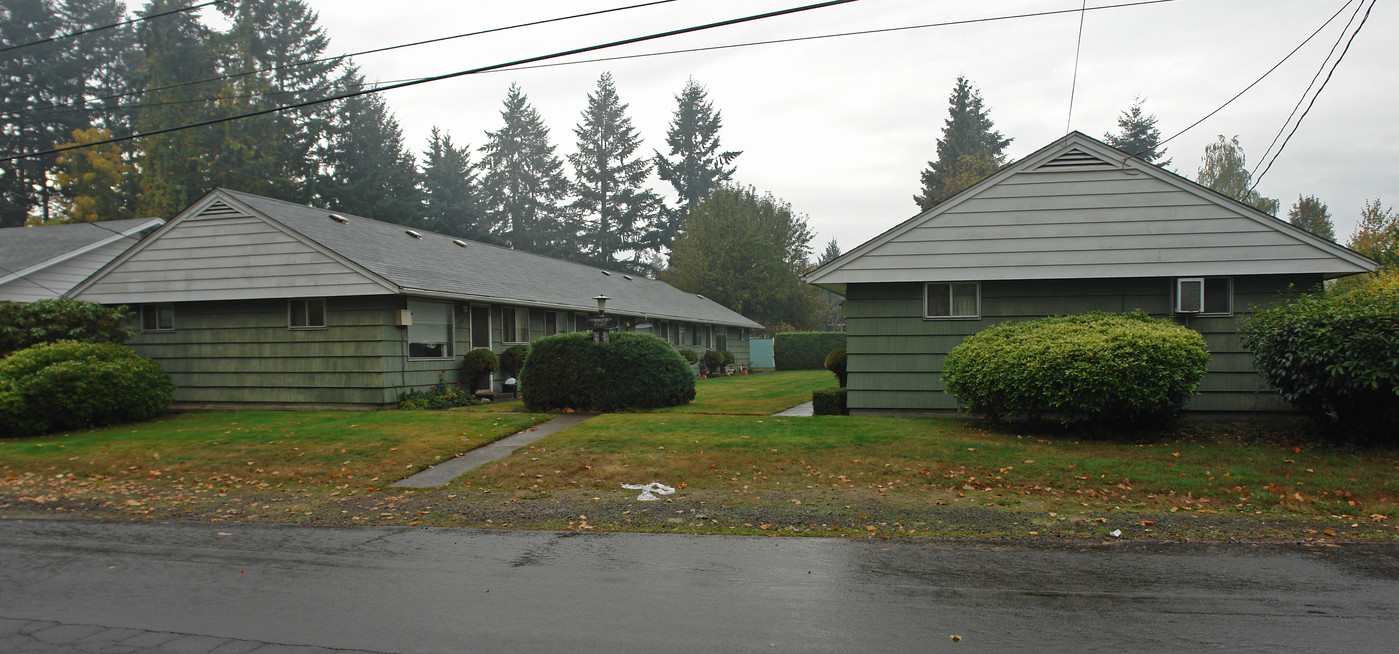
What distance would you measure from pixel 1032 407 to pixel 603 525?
23.5 feet

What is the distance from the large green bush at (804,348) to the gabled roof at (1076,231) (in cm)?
2673

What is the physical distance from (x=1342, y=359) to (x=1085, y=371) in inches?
126

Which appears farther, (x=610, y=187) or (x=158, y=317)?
(x=610, y=187)

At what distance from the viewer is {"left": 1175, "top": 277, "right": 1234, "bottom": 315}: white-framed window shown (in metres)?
13.4

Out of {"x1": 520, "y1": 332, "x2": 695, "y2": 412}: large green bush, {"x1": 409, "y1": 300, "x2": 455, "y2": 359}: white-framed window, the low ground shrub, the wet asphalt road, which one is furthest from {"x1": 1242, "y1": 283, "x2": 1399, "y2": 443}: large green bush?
{"x1": 409, "y1": 300, "x2": 455, "y2": 359}: white-framed window

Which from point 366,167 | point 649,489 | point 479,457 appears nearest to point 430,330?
point 479,457

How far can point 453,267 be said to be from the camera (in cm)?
2102

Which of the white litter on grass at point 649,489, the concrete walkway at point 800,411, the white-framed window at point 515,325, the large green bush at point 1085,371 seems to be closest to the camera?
the white litter on grass at point 649,489

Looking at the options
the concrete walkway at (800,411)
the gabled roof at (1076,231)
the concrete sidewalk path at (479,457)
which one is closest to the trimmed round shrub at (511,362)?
the concrete sidewalk path at (479,457)

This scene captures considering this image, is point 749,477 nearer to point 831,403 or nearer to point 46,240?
point 831,403

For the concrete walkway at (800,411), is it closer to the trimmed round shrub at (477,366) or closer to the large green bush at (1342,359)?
the trimmed round shrub at (477,366)

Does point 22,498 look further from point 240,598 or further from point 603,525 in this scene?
point 603,525

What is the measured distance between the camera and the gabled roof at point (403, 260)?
55.9 feet

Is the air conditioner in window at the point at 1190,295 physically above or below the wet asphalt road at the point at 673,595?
above
